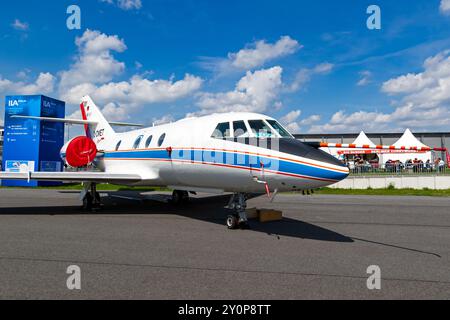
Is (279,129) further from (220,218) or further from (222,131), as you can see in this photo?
(220,218)

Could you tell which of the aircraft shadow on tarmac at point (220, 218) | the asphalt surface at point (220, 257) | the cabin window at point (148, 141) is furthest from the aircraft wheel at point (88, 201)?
the cabin window at point (148, 141)

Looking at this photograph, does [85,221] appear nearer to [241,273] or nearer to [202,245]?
[202,245]

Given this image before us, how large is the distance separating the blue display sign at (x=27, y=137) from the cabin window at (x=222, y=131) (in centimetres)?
2433

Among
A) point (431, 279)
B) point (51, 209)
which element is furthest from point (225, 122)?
point (51, 209)

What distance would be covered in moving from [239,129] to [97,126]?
1151cm

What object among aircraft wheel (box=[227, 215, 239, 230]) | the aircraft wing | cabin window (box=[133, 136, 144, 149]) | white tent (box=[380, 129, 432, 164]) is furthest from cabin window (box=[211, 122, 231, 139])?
white tent (box=[380, 129, 432, 164])

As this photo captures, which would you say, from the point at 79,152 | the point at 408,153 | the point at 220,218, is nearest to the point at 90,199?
the point at 79,152

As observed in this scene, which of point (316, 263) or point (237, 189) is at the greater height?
point (237, 189)

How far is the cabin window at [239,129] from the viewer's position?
27.9 feet

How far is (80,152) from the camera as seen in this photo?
14648 mm

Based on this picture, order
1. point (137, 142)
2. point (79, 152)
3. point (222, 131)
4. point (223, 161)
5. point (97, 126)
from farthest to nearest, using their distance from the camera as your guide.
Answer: point (97, 126) < point (79, 152) < point (137, 142) < point (222, 131) < point (223, 161)

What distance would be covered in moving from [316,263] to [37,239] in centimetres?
584

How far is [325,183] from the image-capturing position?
6965 millimetres

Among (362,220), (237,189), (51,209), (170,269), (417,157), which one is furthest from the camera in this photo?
(417,157)
